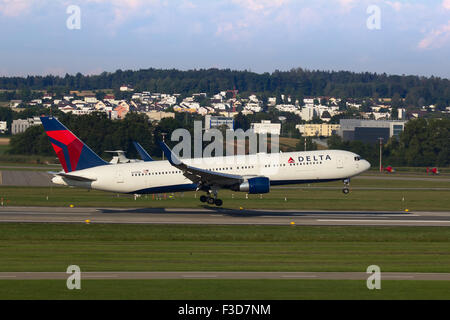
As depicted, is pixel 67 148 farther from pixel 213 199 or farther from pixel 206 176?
pixel 213 199

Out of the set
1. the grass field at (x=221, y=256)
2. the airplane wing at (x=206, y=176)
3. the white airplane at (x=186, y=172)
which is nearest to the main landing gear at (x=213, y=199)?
the white airplane at (x=186, y=172)

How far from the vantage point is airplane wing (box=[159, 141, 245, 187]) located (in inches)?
2061

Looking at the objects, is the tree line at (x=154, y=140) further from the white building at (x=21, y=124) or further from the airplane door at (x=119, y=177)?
the airplane door at (x=119, y=177)

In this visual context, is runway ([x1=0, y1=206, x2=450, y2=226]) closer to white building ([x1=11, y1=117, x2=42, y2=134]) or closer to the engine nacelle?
the engine nacelle

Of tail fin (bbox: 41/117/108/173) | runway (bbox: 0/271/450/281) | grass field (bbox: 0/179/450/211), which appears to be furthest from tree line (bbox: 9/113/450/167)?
runway (bbox: 0/271/450/281)

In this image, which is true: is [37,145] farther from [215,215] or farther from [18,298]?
[18,298]

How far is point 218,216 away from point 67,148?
13737 mm

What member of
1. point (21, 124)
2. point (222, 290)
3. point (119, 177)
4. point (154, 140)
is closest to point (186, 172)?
point (119, 177)

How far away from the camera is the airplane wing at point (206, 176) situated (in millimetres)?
52344

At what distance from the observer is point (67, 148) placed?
54281mm

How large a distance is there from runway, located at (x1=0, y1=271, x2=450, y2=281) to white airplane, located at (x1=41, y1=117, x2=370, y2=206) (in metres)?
24.5

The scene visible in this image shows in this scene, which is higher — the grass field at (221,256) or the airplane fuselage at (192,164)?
the airplane fuselage at (192,164)
